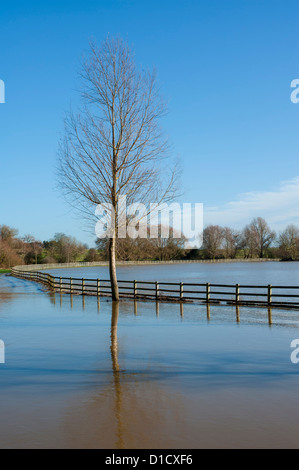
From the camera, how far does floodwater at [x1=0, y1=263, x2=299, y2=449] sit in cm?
547

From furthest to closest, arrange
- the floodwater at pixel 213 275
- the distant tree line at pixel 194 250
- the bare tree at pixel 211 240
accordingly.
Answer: the bare tree at pixel 211 240 < the distant tree line at pixel 194 250 < the floodwater at pixel 213 275

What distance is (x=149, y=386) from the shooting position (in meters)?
7.46

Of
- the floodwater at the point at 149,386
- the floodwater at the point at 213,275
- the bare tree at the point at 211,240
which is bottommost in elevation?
the floodwater at the point at 213,275

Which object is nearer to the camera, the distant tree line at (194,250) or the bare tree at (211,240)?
the distant tree line at (194,250)

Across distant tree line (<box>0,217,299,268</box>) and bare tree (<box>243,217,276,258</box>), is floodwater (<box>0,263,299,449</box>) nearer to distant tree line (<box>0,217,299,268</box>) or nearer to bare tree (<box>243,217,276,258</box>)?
distant tree line (<box>0,217,299,268</box>)

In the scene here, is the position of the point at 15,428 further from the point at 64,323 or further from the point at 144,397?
the point at 64,323

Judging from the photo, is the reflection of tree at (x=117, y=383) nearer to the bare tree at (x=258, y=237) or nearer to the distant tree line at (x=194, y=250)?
the distant tree line at (x=194, y=250)

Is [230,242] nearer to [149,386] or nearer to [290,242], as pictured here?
[290,242]

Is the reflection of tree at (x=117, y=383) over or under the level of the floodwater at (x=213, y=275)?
over

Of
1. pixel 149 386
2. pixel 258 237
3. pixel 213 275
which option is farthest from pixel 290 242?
pixel 149 386

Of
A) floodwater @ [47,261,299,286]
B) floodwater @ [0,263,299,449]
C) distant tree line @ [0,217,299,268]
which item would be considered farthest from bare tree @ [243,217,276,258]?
floodwater @ [0,263,299,449]

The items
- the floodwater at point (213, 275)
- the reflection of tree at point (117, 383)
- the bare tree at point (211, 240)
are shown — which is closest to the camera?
the reflection of tree at point (117, 383)

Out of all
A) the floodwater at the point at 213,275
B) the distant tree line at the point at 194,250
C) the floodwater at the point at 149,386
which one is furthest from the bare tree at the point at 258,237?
the floodwater at the point at 149,386

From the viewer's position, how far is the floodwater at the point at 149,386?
5.47 m
